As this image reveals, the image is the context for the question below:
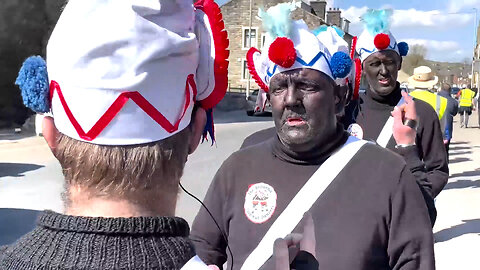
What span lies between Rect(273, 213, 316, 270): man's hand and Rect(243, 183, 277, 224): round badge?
329 millimetres

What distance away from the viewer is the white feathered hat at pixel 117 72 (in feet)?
3.46

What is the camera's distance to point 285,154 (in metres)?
2.26

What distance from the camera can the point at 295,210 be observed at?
2076 millimetres

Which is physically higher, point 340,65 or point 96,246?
point 340,65

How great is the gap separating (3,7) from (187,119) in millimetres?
17081

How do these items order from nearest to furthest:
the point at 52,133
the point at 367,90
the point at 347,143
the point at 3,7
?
1. the point at 52,133
2. the point at 347,143
3. the point at 367,90
4. the point at 3,7

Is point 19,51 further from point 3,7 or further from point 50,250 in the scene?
point 50,250

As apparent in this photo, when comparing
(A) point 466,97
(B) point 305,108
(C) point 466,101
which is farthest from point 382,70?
(C) point 466,101

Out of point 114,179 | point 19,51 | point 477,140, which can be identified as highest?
point 114,179

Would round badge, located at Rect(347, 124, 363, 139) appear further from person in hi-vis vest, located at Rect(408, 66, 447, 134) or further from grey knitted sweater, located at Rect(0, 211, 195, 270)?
person in hi-vis vest, located at Rect(408, 66, 447, 134)

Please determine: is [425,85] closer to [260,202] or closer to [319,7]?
[260,202]

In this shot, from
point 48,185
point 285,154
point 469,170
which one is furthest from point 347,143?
point 469,170

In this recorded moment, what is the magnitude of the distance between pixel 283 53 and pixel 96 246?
4.68 ft

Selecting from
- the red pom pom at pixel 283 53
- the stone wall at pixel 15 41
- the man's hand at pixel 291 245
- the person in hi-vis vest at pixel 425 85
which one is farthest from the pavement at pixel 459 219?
the stone wall at pixel 15 41
